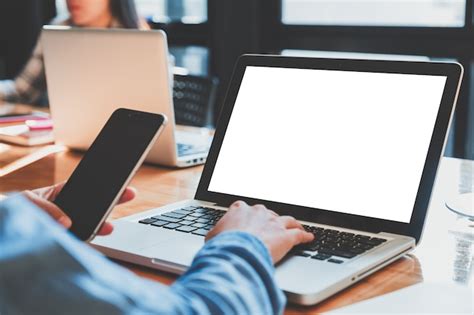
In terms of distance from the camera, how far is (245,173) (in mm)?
1243

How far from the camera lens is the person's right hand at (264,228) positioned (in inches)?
35.7

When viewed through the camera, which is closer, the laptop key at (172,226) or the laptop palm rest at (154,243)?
the laptop palm rest at (154,243)

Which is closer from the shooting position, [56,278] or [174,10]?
[56,278]

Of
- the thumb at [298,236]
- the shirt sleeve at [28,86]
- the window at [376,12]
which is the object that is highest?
the thumb at [298,236]

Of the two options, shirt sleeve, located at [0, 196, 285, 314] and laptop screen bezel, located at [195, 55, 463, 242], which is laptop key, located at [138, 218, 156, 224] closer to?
laptop screen bezel, located at [195, 55, 463, 242]

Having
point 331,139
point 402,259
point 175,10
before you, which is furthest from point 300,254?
point 175,10

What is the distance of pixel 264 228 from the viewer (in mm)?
929

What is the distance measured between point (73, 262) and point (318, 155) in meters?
0.66

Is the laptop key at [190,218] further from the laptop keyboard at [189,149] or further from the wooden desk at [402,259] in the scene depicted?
the laptop keyboard at [189,149]

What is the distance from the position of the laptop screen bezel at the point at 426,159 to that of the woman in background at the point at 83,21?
163 cm

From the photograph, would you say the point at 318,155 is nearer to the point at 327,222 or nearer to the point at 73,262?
the point at 327,222

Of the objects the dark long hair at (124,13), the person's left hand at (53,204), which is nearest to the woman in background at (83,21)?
the dark long hair at (124,13)

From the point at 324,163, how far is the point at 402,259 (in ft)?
0.68

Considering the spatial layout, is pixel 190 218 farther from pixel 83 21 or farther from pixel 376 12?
pixel 376 12
